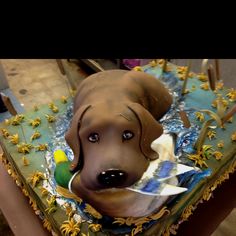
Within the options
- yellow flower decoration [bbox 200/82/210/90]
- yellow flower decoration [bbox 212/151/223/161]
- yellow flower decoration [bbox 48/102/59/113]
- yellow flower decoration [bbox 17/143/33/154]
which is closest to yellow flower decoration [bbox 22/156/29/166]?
yellow flower decoration [bbox 17/143/33/154]

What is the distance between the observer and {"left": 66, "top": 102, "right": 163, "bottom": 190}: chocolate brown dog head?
→ 854 mm

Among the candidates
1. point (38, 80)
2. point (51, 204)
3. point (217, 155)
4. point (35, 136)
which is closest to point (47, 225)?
point (51, 204)

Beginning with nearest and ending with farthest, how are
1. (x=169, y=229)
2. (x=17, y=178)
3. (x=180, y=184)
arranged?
(x=180, y=184)
(x=169, y=229)
(x=17, y=178)

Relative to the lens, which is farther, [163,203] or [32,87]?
[32,87]

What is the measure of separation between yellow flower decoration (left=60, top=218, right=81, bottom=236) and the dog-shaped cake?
110 millimetres

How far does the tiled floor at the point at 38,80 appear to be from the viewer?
8.96ft

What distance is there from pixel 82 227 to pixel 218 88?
1061mm

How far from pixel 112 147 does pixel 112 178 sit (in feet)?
0.28

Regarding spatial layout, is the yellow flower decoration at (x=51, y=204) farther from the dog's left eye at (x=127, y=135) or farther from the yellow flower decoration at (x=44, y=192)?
the dog's left eye at (x=127, y=135)

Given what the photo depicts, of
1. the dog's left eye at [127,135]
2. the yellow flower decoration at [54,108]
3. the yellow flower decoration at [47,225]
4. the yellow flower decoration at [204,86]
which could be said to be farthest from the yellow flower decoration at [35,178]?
the yellow flower decoration at [204,86]
